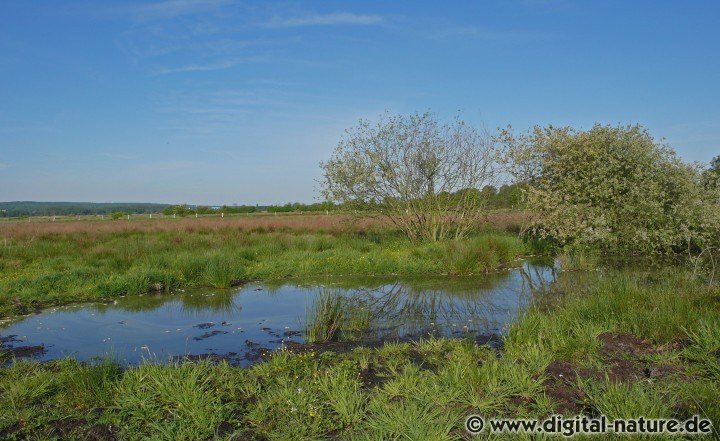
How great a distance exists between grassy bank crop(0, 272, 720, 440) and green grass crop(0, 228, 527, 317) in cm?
655

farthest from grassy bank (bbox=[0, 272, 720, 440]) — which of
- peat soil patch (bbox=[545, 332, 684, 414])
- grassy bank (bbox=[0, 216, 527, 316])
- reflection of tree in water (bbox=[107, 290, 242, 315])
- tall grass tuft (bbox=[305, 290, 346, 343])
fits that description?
grassy bank (bbox=[0, 216, 527, 316])

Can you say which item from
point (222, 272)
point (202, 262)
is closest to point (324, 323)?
point (222, 272)

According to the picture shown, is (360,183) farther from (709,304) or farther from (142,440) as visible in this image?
(142,440)

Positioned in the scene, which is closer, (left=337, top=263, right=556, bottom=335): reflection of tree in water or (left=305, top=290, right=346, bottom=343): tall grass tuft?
(left=305, top=290, right=346, bottom=343): tall grass tuft

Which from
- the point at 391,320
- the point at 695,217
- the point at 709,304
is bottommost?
the point at 391,320

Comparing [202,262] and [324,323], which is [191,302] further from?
[324,323]

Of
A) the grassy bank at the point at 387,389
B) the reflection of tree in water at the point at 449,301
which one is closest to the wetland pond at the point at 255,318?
the reflection of tree in water at the point at 449,301

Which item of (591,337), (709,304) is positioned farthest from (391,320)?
(709,304)

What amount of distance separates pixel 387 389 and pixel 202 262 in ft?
34.4

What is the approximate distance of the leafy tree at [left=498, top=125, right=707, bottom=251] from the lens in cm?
1669

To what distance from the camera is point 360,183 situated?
20.5 metres

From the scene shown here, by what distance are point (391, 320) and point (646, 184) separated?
11504 mm

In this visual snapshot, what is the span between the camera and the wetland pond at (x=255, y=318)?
27.7 feet

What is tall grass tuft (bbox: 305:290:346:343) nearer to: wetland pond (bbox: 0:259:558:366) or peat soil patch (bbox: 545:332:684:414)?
wetland pond (bbox: 0:259:558:366)
